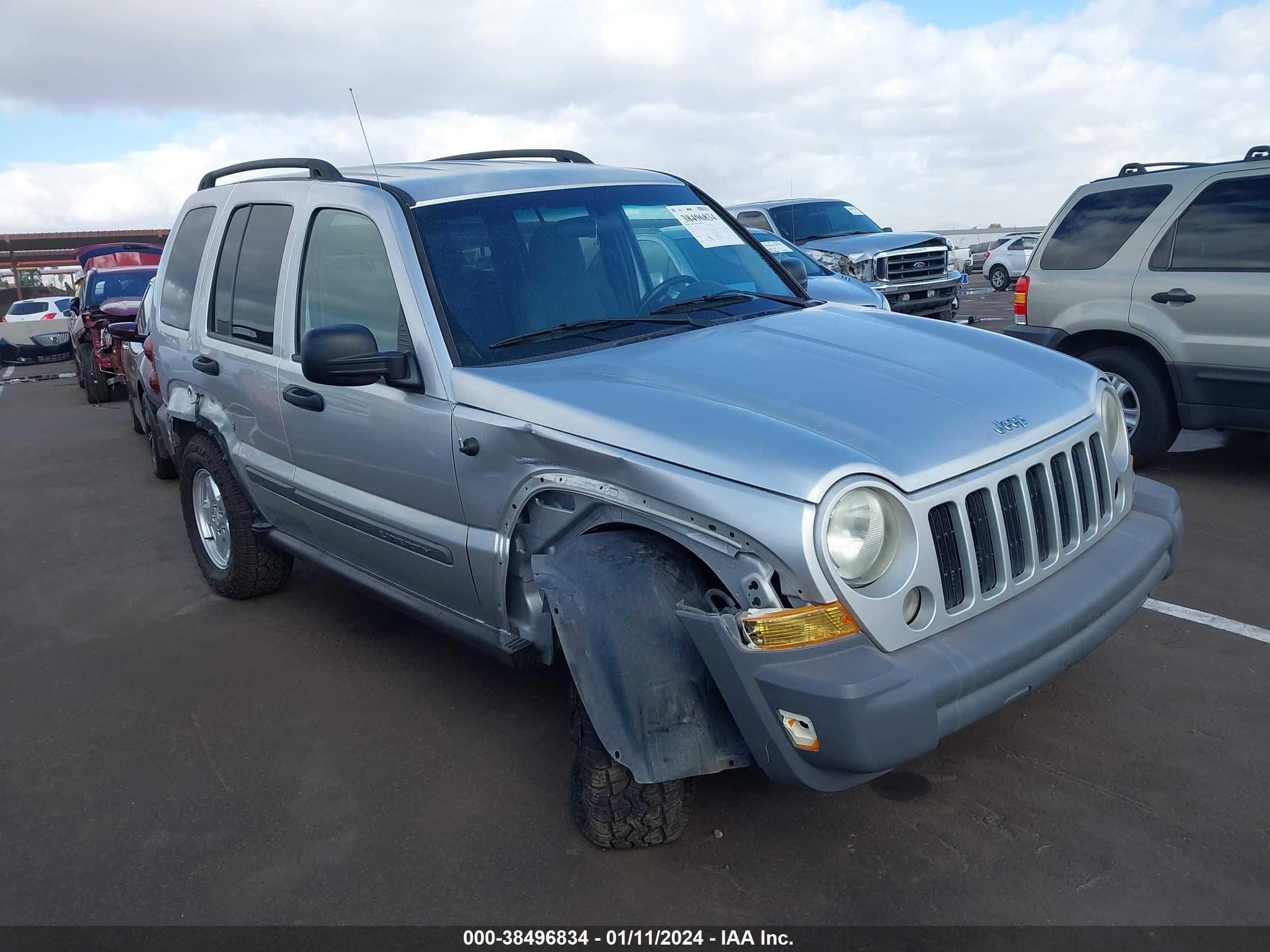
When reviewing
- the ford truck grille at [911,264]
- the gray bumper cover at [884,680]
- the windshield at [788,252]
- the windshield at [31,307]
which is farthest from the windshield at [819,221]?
the windshield at [31,307]

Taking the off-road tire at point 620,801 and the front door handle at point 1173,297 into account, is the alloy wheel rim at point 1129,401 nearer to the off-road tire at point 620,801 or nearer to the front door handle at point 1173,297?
the front door handle at point 1173,297

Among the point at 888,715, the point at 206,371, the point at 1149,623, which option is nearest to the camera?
the point at 888,715

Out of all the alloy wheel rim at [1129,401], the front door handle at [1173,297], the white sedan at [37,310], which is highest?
the white sedan at [37,310]

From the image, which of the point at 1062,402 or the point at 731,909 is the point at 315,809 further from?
the point at 1062,402

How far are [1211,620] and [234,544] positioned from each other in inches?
175

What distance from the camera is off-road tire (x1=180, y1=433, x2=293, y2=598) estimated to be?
506 cm

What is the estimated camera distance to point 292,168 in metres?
4.52

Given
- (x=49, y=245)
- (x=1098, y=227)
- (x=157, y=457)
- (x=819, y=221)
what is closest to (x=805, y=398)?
(x=1098, y=227)

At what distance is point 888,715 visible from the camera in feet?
8.11

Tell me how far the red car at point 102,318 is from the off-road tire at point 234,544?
25.5ft

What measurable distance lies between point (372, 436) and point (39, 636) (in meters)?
2.63

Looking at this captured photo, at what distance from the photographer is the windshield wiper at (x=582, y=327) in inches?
139

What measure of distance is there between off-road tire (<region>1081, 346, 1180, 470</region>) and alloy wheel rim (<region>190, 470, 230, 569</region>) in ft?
16.6

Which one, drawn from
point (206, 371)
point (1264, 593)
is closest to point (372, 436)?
point (206, 371)
